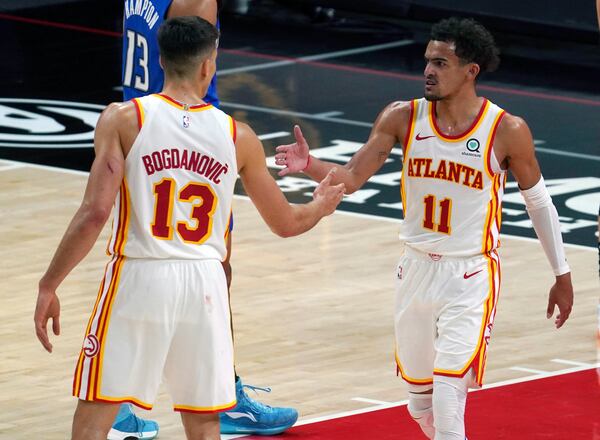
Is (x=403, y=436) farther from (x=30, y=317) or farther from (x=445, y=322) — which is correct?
(x=30, y=317)

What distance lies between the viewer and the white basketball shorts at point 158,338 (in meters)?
6.10

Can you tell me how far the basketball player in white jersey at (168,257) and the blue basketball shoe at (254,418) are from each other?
5.67 feet

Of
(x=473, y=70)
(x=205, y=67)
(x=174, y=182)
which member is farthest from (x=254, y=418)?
(x=205, y=67)

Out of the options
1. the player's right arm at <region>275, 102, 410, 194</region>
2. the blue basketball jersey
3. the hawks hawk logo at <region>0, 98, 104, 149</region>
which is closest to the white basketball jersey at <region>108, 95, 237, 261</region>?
the player's right arm at <region>275, 102, 410, 194</region>

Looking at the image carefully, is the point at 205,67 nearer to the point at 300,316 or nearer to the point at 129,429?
the point at 129,429

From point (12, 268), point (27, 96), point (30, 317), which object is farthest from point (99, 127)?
point (27, 96)

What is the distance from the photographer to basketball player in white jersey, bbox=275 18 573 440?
22.9 feet

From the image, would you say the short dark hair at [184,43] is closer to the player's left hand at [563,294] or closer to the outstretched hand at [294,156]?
the outstretched hand at [294,156]

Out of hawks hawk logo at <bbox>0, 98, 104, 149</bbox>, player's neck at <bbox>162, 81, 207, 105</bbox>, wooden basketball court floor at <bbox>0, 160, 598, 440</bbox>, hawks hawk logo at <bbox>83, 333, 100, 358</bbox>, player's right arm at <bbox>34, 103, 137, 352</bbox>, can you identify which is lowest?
hawks hawk logo at <bbox>0, 98, 104, 149</bbox>

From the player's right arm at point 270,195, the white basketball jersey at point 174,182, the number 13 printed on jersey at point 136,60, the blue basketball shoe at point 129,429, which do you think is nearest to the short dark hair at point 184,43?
the white basketball jersey at point 174,182

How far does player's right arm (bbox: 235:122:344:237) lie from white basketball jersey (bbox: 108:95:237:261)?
85 millimetres

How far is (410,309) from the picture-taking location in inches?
277

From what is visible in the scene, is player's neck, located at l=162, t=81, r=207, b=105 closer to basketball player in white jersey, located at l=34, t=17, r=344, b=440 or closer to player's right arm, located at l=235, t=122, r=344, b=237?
basketball player in white jersey, located at l=34, t=17, r=344, b=440

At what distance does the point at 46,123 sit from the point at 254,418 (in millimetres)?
7804
